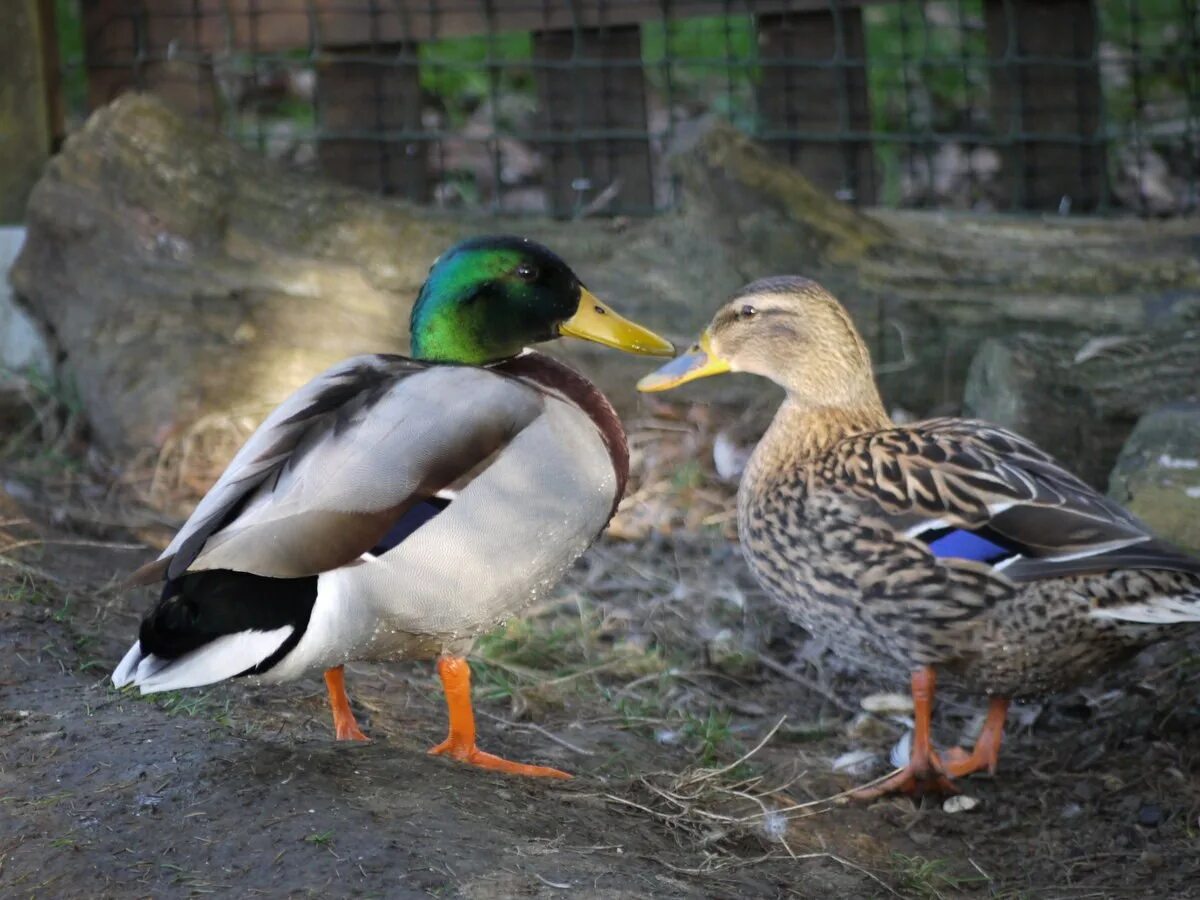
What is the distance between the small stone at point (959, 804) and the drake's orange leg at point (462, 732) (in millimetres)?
885

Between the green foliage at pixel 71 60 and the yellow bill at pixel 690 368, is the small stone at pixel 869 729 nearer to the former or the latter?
the yellow bill at pixel 690 368

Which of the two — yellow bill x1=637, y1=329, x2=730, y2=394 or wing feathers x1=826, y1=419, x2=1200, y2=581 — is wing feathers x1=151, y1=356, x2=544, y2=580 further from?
yellow bill x1=637, y1=329, x2=730, y2=394

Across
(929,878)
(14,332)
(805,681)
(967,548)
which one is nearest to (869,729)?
(805,681)

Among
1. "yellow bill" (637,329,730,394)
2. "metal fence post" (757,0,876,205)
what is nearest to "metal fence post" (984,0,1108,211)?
"metal fence post" (757,0,876,205)

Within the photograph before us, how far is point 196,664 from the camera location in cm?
274

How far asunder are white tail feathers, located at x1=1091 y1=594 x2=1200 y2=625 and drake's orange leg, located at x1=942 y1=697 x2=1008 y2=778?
1.39 ft

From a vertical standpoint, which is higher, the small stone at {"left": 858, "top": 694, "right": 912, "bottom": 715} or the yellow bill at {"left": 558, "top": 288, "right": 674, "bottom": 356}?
the yellow bill at {"left": 558, "top": 288, "right": 674, "bottom": 356}

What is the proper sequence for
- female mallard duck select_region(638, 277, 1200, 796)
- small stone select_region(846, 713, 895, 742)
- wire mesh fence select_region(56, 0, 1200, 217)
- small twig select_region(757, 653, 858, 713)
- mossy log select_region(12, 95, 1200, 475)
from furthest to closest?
wire mesh fence select_region(56, 0, 1200, 217) < mossy log select_region(12, 95, 1200, 475) < small twig select_region(757, 653, 858, 713) < small stone select_region(846, 713, 895, 742) < female mallard duck select_region(638, 277, 1200, 796)

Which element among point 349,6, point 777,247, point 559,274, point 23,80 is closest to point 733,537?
point 777,247

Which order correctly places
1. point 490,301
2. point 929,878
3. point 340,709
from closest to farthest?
point 929,878, point 340,709, point 490,301

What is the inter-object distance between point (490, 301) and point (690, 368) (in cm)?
81

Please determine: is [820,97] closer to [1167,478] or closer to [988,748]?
[1167,478]

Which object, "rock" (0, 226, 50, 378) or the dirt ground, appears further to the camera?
"rock" (0, 226, 50, 378)

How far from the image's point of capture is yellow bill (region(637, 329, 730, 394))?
422 centimetres
